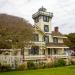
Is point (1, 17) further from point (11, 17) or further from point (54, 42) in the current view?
point (54, 42)

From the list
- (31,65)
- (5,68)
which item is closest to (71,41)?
(31,65)

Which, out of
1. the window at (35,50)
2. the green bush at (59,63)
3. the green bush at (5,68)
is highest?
the window at (35,50)

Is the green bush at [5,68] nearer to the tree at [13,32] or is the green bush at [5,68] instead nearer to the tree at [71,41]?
the tree at [13,32]

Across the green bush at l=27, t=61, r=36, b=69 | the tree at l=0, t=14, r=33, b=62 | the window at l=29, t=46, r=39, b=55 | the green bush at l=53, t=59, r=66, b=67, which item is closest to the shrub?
the green bush at l=27, t=61, r=36, b=69

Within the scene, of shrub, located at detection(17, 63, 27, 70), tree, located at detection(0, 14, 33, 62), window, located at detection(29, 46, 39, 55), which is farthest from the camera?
window, located at detection(29, 46, 39, 55)

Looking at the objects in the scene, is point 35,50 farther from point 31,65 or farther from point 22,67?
point 22,67

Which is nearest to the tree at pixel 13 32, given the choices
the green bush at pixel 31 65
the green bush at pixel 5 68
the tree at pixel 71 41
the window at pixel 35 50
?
the green bush at pixel 5 68

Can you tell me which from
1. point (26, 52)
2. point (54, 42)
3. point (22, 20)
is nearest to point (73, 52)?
point (54, 42)

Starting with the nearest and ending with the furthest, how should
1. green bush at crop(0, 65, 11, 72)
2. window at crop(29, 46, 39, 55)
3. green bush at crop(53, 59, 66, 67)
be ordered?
green bush at crop(0, 65, 11, 72)
green bush at crop(53, 59, 66, 67)
window at crop(29, 46, 39, 55)

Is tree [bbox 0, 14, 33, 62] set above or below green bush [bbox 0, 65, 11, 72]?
above

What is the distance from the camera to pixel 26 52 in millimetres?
50500

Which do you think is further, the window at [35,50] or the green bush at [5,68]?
the window at [35,50]

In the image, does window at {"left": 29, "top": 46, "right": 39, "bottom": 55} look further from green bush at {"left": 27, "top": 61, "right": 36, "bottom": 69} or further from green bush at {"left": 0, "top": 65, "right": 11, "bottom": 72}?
green bush at {"left": 0, "top": 65, "right": 11, "bottom": 72}

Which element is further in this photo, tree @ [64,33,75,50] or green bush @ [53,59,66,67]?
tree @ [64,33,75,50]
